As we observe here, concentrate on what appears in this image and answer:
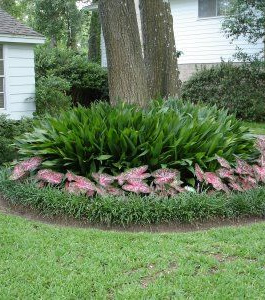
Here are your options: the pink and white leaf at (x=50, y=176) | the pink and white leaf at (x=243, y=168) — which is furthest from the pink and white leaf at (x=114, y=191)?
the pink and white leaf at (x=243, y=168)

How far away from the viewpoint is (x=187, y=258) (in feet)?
14.0

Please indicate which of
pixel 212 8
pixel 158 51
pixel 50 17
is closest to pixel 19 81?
pixel 158 51

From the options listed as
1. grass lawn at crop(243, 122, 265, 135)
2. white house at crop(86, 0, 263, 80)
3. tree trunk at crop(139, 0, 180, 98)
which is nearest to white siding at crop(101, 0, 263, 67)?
white house at crop(86, 0, 263, 80)

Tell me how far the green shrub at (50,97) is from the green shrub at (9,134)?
2.53m

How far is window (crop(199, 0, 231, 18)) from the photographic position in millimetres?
18141

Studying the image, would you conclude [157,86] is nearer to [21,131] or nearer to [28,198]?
[21,131]

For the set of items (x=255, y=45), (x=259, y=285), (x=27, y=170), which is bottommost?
(x=259, y=285)

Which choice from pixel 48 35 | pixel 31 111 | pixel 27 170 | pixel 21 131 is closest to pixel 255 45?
pixel 31 111

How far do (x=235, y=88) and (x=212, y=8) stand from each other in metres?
4.32

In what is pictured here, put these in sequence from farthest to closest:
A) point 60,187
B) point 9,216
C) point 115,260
→ point 60,187 < point 9,216 < point 115,260

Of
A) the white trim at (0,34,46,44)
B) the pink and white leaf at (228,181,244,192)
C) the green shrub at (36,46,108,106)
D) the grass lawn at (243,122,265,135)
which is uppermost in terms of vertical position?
the white trim at (0,34,46,44)

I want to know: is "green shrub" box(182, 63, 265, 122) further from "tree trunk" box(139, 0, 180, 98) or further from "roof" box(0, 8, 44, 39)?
"roof" box(0, 8, 44, 39)

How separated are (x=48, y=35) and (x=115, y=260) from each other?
30.1m

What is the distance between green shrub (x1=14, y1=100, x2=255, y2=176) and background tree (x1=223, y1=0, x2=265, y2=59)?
9273mm
